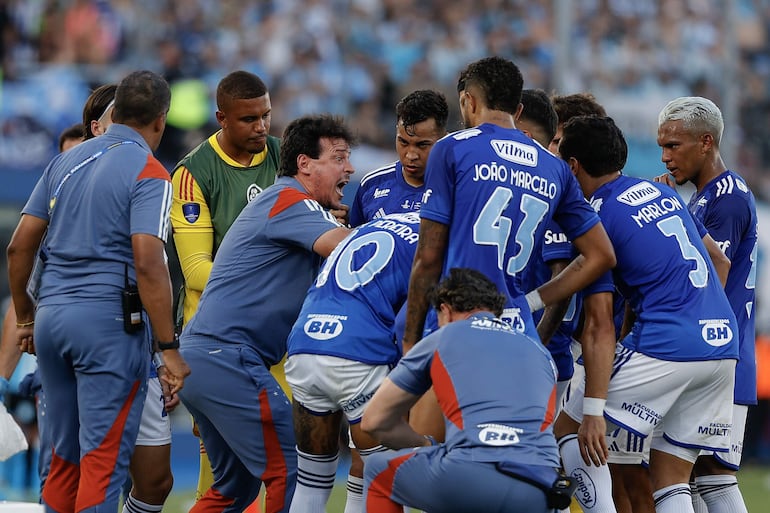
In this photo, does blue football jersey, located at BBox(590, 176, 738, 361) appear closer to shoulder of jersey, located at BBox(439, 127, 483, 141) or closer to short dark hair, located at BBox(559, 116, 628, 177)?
short dark hair, located at BBox(559, 116, 628, 177)

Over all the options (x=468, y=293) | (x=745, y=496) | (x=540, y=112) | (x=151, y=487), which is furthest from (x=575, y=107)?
(x=745, y=496)

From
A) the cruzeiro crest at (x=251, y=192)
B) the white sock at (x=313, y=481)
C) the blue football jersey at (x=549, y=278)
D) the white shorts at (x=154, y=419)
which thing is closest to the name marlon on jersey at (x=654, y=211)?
the blue football jersey at (x=549, y=278)

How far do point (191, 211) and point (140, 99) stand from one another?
1.25 meters

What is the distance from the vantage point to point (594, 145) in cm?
632

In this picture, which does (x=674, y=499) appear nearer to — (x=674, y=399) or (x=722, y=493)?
(x=674, y=399)

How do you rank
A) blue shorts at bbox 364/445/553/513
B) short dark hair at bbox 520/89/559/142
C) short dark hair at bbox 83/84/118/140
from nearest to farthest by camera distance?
1. blue shorts at bbox 364/445/553/513
2. short dark hair at bbox 520/89/559/142
3. short dark hair at bbox 83/84/118/140

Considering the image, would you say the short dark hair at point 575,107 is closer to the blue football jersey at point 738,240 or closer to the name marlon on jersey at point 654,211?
the blue football jersey at point 738,240

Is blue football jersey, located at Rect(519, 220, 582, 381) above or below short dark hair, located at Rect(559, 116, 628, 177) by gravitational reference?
below

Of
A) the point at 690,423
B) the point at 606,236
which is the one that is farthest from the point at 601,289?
the point at 690,423

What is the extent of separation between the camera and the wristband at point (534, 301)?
592 centimetres

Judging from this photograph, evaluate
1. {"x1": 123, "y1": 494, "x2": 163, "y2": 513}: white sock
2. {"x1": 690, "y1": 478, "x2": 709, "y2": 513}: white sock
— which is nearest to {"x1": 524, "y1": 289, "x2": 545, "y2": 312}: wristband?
{"x1": 690, "y1": 478, "x2": 709, "y2": 513}: white sock

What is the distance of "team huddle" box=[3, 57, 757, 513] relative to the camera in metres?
5.68

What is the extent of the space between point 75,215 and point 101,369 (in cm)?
77

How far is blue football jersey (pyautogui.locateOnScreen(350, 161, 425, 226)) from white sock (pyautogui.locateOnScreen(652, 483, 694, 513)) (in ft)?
6.78
